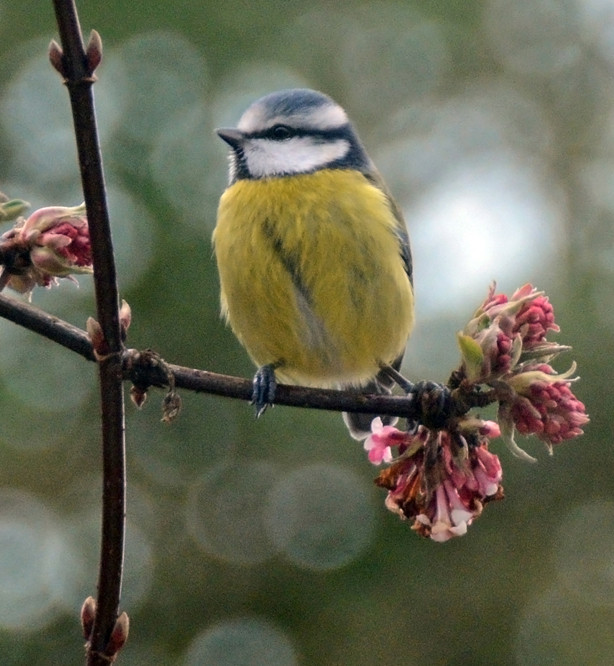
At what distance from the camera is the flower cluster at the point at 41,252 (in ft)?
5.34

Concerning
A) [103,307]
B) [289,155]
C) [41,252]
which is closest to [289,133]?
[289,155]

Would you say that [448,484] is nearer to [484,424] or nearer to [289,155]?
[484,424]

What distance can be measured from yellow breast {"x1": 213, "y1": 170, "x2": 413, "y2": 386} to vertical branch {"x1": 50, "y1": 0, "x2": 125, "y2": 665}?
1.21 metres

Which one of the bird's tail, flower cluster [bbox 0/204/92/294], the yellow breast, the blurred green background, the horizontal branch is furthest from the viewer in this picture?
the blurred green background

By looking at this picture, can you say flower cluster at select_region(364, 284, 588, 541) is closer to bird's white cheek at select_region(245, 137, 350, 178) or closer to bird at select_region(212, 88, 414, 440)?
bird at select_region(212, 88, 414, 440)

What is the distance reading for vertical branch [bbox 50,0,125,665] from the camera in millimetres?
1155

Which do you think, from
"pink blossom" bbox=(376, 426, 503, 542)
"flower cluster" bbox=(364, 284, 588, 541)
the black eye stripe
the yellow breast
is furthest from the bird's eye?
"pink blossom" bbox=(376, 426, 503, 542)

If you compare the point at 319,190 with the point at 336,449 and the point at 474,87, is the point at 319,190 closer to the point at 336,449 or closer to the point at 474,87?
the point at 336,449

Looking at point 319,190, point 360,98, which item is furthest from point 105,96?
point 319,190

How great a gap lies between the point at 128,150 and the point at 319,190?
268 cm

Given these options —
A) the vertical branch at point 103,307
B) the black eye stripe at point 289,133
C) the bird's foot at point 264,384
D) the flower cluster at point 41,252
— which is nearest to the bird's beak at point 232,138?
the black eye stripe at point 289,133

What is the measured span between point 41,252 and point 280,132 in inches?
58.3

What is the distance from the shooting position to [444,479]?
171 cm

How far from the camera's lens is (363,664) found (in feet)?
14.2
